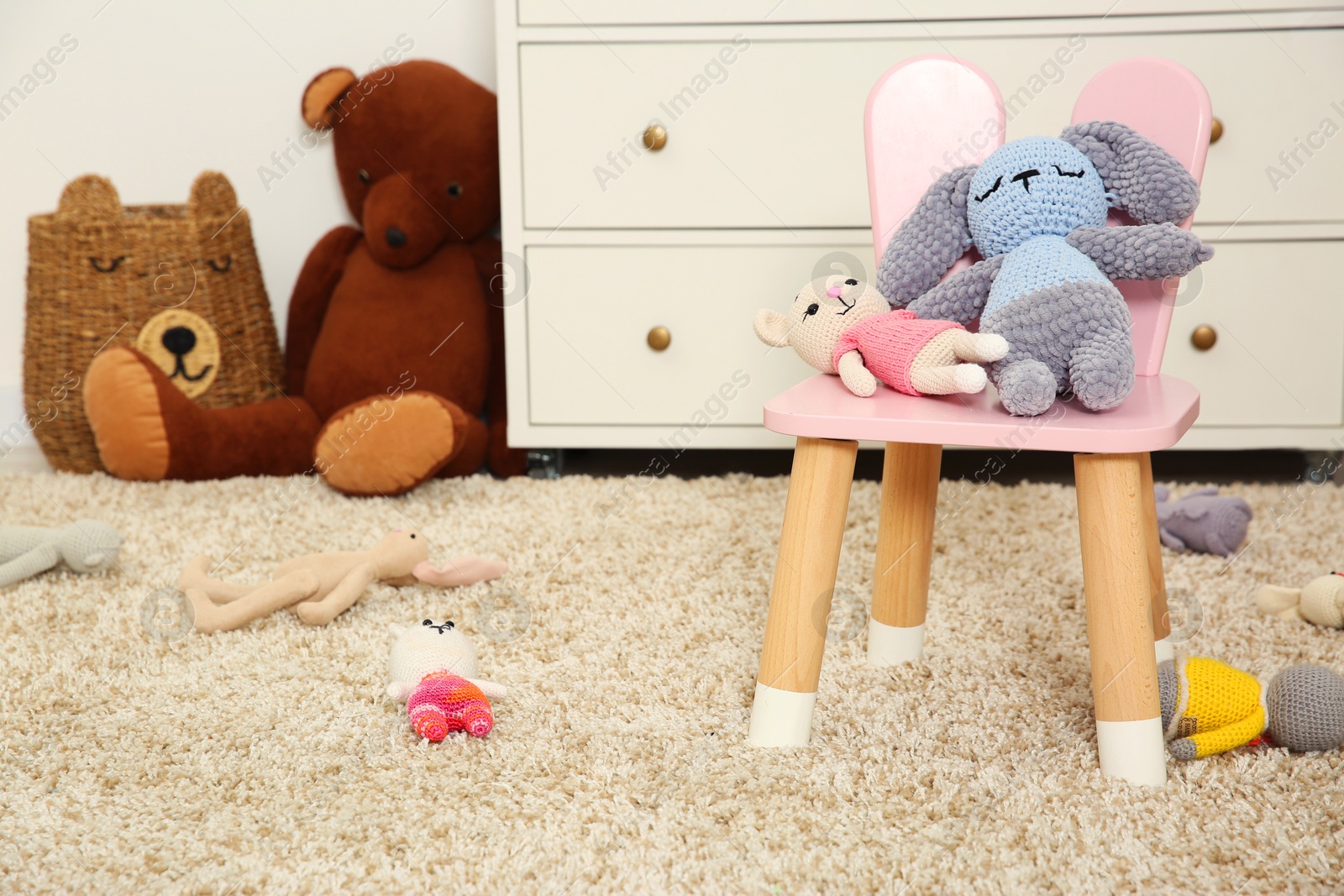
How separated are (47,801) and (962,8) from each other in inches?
50.8

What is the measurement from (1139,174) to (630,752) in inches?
22.1

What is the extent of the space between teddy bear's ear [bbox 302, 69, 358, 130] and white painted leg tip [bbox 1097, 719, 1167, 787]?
1.40 meters

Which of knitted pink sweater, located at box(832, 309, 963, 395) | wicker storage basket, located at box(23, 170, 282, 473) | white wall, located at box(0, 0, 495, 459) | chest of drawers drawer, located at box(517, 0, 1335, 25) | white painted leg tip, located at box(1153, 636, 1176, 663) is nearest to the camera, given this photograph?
knitted pink sweater, located at box(832, 309, 963, 395)

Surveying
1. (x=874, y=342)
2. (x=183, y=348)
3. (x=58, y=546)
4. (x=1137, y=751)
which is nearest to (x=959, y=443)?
(x=874, y=342)

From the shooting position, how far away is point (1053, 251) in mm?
708

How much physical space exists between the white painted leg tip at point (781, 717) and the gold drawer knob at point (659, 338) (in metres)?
0.74

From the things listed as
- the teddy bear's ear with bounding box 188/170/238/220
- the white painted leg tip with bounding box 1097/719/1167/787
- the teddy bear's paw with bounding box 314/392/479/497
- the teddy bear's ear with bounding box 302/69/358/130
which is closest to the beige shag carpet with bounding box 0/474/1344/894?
the white painted leg tip with bounding box 1097/719/1167/787

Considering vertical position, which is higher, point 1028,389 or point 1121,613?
point 1028,389

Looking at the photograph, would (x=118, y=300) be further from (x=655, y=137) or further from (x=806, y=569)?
(x=806, y=569)

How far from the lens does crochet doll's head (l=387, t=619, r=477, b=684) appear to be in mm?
795

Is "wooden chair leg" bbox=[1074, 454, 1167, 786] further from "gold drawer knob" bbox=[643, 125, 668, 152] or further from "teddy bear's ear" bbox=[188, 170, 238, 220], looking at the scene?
"teddy bear's ear" bbox=[188, 170, 238, 220]

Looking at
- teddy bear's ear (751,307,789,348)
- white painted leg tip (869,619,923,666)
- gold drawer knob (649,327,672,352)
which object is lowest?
white painted leg tip (869,619,923,666)

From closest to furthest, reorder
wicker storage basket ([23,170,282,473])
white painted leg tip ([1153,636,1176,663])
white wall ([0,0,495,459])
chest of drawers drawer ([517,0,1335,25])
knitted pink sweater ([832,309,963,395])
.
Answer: knitted pink sweater ([832,309,963,395]) < white painted leg tip ([1153,636,1176,663]) < chest of drawers drawer ([517,0,1335,25]) < wicker storage basket ([23,170,282,473]) < white wall ([0,0,495,459])

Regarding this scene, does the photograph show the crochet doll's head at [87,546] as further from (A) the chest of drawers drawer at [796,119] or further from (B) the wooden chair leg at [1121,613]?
(B) the wooden chair leg at [1121,613]
